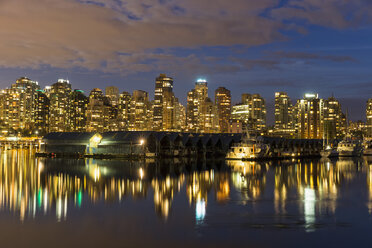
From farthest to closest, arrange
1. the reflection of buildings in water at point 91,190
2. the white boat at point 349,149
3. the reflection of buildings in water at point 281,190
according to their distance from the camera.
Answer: the white boat at point 349,149, the reflection of buildings in water at point 91,190, the reflection of buildings in water at point 281,190

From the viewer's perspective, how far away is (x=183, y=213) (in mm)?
33750

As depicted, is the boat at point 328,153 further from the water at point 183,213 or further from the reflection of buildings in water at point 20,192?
the reflection of buildings in water at point 20,192

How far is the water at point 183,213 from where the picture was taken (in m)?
26.1

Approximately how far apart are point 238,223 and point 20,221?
16404 mm

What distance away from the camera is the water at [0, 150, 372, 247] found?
2612 cm

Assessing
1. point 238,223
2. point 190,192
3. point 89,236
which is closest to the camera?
point 89,236

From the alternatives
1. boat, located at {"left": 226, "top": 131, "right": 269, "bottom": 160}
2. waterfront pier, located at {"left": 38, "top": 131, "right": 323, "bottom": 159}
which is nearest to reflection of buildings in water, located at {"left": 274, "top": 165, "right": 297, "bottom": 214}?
boat, located at {"left": 226, "top": 131, "right": 269, "bottom": 160}

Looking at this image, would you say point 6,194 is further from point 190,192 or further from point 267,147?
point 267,147

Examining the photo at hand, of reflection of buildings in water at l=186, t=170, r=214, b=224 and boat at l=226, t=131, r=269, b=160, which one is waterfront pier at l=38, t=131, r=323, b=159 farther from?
reflection of buildings in water at l=186, t=170, r=214, b=224

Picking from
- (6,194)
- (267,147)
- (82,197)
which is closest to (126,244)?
(82,197)

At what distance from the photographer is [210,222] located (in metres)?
30.5

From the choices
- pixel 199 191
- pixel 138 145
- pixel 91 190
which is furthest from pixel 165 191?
pixel 138 145

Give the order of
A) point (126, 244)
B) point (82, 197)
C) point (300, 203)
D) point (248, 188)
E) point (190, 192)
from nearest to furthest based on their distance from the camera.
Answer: point (126, 244) → point (300, 203) → point (82, 197) → point (190, 192) → point (248, 188)

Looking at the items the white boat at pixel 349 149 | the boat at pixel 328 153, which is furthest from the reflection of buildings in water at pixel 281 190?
the white boat at pixel 349 149
